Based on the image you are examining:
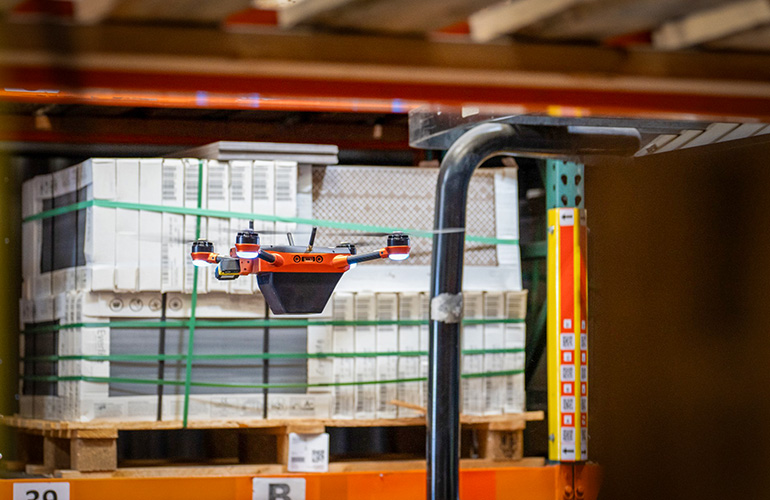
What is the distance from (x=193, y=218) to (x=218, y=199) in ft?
0.65

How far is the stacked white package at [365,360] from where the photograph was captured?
19.0 ft

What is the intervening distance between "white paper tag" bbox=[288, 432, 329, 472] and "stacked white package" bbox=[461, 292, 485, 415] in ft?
3.25

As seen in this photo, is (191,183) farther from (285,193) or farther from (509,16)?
(509,16)

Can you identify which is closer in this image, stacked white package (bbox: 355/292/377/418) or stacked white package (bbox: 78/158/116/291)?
stacked white package (bbox: 78/158/116/291)

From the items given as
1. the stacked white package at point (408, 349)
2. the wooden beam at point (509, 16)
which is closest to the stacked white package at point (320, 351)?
the stacked white package at point (408, 349)

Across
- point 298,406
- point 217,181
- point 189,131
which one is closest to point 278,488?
point 298,406

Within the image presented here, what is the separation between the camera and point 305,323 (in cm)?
572

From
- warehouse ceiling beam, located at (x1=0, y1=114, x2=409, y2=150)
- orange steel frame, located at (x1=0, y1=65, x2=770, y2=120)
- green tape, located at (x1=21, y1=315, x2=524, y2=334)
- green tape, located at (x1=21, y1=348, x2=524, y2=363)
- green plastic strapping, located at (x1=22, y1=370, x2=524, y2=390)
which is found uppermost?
warehouse ceiling beam, located at (x1=0, y1=114, x2=409, y2=150)

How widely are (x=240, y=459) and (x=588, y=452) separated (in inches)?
92.8

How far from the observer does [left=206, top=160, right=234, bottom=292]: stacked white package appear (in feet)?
18.4

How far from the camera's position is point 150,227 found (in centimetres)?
556

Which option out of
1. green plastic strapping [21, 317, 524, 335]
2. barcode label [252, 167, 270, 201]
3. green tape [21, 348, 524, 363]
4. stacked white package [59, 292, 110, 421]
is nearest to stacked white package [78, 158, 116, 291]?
stacked white package [59, 292, 110, 421]

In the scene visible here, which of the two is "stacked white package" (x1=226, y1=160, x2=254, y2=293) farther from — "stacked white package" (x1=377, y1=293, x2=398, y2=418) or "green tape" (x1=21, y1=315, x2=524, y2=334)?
"stacked white package" (x1=377, y1=293, x2=398, y2=418)

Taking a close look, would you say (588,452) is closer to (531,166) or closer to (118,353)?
(531,166)
